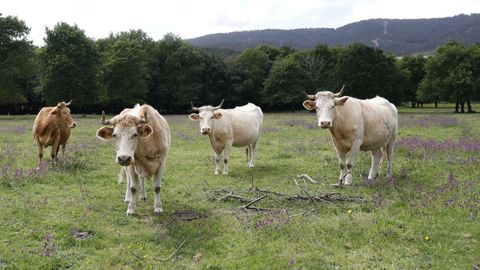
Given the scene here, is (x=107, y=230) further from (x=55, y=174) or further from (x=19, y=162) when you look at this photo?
(x=19, y=162)

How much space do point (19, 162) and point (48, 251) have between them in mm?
9572

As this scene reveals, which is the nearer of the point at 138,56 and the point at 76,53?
the point at 76,53

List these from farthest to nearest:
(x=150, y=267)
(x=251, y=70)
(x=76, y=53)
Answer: (x=251, y=70) < (x=76, y=53) < (x=150, y=267)

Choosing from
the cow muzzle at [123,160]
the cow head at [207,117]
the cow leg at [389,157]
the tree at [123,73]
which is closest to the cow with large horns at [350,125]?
the cow leg at [389,157]

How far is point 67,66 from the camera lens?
48094 mm

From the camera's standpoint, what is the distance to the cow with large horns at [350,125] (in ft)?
36.5

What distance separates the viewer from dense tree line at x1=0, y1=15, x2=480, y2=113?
48.7 meters

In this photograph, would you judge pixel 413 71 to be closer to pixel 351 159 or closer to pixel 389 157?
pixel 389 157

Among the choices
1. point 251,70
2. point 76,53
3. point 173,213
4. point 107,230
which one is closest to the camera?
point 107,230

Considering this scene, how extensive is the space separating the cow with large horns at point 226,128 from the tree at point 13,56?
36.0 m

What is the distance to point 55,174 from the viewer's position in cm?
1241

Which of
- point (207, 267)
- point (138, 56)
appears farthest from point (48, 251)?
point (138, 56)

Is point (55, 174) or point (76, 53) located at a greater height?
point (76, 53)

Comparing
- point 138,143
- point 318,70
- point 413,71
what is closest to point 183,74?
point 318,70
